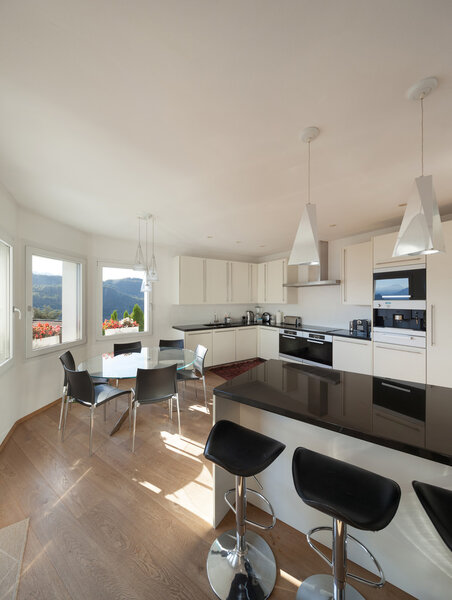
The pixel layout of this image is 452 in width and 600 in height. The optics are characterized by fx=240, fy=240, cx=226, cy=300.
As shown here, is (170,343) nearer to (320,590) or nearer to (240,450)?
(240,450)

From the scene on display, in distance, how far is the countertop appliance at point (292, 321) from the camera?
520 centimetres

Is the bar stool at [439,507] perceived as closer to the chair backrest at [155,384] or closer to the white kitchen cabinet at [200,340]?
the chair backrest at [155,384]

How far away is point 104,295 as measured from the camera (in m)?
4.32

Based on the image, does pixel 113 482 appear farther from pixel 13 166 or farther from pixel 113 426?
pixel 13 166

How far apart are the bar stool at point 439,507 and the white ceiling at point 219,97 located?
1.76 m

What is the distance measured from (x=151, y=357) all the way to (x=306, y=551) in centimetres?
242

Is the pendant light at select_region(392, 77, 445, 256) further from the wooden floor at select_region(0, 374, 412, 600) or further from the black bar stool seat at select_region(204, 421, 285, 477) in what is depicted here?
the wooden floor at select_region(0, 374, 412, 600)

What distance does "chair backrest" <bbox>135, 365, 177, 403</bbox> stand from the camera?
239 centimetres

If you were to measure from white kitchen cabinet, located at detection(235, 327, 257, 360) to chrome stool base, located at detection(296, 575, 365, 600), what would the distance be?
408cm

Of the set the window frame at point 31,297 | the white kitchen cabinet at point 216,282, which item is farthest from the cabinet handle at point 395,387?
the white kitchen cabinet at point 216,282

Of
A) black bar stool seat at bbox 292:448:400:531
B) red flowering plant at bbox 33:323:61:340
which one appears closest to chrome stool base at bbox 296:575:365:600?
black bar stool seat at bbox 292:448:400:531

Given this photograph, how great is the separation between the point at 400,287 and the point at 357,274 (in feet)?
2.54

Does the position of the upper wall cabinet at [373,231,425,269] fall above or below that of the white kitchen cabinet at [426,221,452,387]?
above

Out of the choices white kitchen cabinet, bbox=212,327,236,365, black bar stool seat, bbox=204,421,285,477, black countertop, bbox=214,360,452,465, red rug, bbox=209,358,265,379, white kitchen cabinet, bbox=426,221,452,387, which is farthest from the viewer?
white kitchen cabinet, bbox=212,327,236,365
